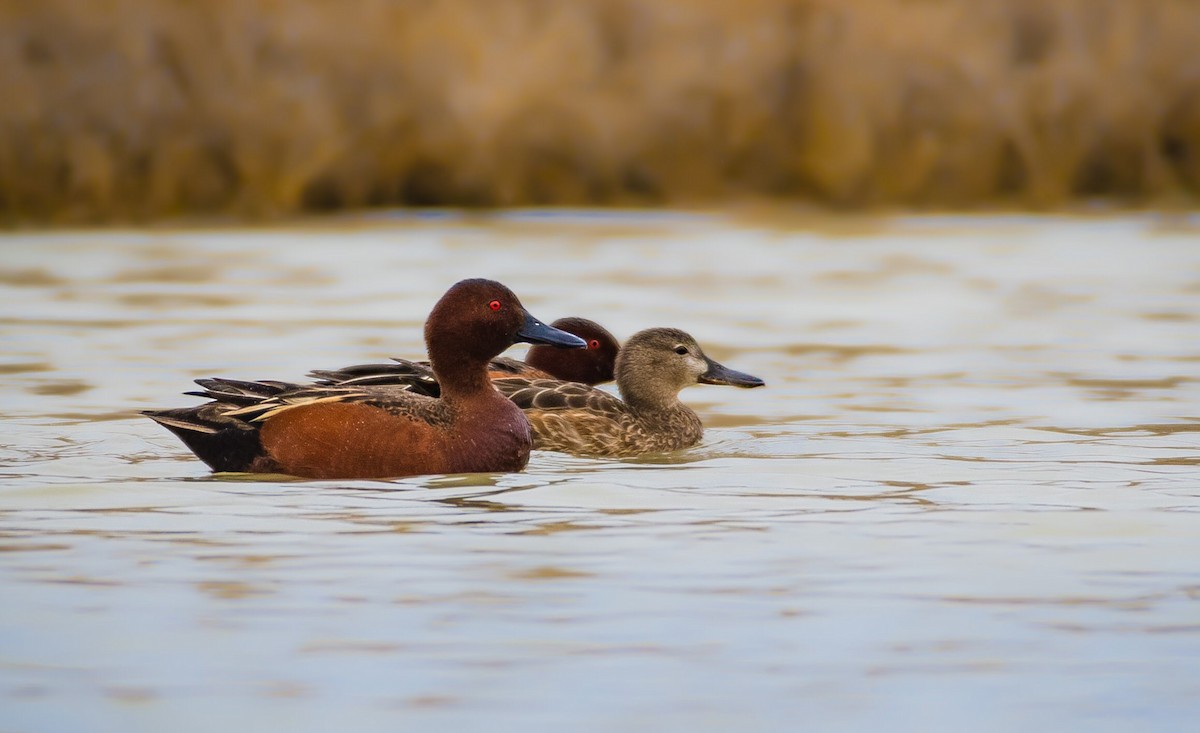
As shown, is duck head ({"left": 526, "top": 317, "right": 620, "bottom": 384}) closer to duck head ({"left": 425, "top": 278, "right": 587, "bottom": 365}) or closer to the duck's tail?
duck head ({"left": 425, "top": 278, "right": 587, "bottom": 365})

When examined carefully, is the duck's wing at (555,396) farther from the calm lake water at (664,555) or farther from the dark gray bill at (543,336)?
the dark gray bill at (543,336)

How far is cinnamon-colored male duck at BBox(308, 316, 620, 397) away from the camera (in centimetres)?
835

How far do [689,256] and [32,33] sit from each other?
6727mm

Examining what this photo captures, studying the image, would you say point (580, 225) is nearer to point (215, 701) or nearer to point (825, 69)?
point (825, 69)

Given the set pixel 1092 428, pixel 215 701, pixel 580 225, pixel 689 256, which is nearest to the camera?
pixel 215 701

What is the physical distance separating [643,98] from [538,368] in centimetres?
1067

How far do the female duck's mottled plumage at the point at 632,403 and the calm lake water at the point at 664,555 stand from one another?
205 millimetres

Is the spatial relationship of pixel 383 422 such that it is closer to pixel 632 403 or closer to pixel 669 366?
pixel 632 403

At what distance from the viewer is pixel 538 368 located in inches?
394

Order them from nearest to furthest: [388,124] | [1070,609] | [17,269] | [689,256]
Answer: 1. [1070,609]
2. [17,269]
3. [689,256]
4. [388,124]

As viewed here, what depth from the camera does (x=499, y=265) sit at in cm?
1670

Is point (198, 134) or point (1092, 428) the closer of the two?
point (1092, 428)

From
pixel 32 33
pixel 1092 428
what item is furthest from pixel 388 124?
pixel 1092 428

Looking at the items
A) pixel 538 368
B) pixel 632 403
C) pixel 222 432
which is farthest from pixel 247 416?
pixel 538 368
